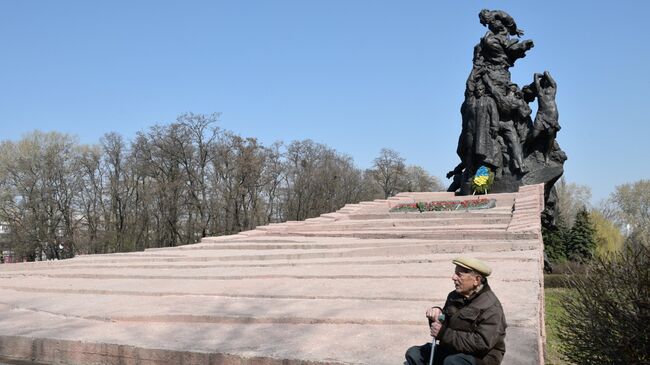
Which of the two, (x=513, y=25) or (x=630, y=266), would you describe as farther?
(x=513, y=25)

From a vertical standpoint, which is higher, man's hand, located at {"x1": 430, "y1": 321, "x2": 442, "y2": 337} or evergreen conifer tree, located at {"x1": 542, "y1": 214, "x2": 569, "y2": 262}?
evergreen conifer tree, located at {"x1": 542, "y1": 214, "x2": 569, "y2": 262}

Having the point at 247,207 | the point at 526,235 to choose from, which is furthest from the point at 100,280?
the point at 247,207

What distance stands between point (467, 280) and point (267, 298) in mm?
3843

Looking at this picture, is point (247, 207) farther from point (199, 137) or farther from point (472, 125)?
point (472, 125)

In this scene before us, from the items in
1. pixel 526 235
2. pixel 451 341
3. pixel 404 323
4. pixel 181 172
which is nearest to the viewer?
pixel 451 341

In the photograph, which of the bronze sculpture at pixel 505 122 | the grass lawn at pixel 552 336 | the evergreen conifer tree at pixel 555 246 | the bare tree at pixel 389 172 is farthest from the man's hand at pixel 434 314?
the bare tree at pixel 389 172

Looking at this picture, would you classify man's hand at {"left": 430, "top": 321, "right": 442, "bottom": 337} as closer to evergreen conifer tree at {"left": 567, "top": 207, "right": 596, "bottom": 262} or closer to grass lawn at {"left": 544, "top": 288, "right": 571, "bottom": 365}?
grass lawn at {"left": 544, "top": 288, "right": 571, "bottom": 365}

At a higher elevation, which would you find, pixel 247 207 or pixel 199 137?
pixel 199 137

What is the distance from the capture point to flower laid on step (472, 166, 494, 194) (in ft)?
60.7

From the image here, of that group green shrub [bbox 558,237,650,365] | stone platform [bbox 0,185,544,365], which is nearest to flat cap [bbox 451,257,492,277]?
stone platform [bbox 0,185,544,365]

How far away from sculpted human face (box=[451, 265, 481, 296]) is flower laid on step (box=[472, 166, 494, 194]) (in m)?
15.3

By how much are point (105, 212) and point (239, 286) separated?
102 feet

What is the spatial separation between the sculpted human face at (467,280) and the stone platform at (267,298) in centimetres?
80

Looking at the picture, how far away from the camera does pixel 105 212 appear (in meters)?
36.8
